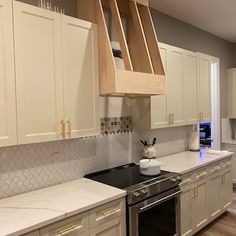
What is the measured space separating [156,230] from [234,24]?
3.30 m

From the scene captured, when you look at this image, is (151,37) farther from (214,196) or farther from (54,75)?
(214,196)

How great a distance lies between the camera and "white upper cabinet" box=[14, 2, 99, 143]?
173 centimetres

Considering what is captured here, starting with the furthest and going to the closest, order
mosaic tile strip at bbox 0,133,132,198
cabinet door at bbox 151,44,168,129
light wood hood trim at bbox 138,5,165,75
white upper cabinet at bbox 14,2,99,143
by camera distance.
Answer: cabinet door at bbox 151,44,168,129, light wood hood trim at bbox 138,5,165,75, mosaic tile strip at bbox 0,133,132,198, white upper cabinet at bbox 14,2,99,143

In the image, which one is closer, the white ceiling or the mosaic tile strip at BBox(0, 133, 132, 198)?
the mosaic tile strip at BBox(0, 133, 132, 198)

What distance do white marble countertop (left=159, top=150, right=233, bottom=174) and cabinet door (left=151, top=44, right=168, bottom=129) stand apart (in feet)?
1.59

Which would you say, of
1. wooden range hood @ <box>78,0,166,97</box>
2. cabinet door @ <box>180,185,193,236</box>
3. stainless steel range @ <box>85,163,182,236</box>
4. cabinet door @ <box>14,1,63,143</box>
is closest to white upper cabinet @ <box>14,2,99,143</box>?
cabinet door @ <box>14,1,63,143</box>

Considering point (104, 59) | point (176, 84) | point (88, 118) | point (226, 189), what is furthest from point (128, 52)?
point (226, 189)

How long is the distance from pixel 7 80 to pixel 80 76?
61 centimetres

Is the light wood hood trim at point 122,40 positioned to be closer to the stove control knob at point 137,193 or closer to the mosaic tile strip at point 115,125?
the mosaic tile strip at point 115,125

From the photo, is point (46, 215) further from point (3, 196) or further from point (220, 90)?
point (220, 90)

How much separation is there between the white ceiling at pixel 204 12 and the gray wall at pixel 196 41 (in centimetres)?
9

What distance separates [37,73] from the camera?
180 centimetres

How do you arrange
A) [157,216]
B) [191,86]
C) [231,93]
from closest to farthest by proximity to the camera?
1. [157,216]
2. [191,86]
3. [231,93]

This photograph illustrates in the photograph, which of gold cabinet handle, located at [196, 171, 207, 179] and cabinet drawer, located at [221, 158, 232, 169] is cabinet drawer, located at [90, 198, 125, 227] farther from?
cabinet drawer, located at [221, 158, 232, 169]
